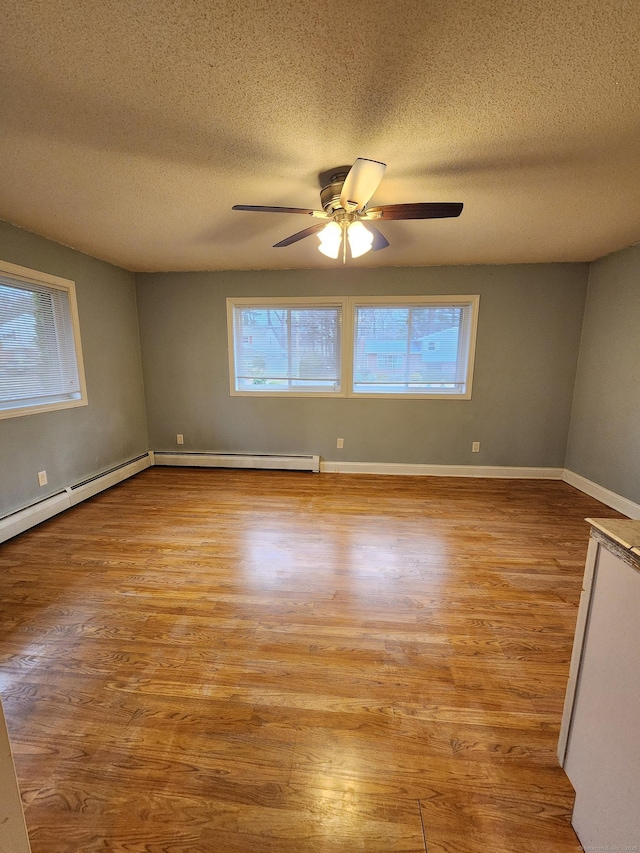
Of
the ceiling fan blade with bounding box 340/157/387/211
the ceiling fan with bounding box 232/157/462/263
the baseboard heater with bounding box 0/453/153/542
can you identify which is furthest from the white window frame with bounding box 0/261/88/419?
the ceiling fan blade with bounding box 340/157/387/211

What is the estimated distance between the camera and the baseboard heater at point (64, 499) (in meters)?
2.47

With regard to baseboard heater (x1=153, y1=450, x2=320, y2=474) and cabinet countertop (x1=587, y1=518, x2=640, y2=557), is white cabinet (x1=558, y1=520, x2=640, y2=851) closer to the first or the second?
cabinet countertop (x1=587, y1=518, x2=640, y2=557)

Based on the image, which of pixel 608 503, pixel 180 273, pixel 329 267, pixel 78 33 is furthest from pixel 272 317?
pixel 608 503

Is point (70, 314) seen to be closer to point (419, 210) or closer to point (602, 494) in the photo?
point (419, 210)

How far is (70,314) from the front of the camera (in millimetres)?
3033

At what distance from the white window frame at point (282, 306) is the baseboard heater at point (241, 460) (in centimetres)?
76

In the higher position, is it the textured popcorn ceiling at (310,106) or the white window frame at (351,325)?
the textured popcorn ceiling at (310,106)

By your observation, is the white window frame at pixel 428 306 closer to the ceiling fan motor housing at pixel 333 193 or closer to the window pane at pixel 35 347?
the ceiling fan motor housing at pixel 333 193

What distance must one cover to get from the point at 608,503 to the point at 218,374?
4.28 metres

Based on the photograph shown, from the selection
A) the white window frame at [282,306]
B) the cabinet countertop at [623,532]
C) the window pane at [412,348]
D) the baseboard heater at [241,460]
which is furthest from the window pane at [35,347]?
the cabinet countertop at [623,532]

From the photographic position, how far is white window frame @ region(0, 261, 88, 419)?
8.21 ft

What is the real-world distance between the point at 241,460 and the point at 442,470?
96.6 inches

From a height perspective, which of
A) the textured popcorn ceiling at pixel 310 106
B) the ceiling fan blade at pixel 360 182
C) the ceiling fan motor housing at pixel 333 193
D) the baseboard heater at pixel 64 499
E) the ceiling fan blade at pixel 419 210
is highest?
the textured popcorn ceiling at pixel 310 106

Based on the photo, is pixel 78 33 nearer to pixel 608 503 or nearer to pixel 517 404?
pixel 517 404
